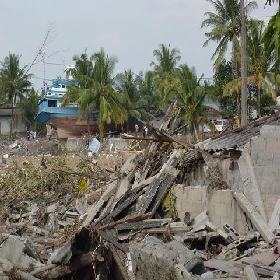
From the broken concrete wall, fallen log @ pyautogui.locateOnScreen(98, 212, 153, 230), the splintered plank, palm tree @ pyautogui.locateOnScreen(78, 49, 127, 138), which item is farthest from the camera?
palm tree @ pyautogui.locateOnScreen(78, 49, 127, 138)

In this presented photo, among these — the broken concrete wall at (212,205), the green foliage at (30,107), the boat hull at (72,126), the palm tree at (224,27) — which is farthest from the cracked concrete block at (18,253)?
the green foliage at (30,107)

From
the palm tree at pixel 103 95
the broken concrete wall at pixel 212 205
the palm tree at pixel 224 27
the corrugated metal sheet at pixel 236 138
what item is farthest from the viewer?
the palm tree at pixel 103 95

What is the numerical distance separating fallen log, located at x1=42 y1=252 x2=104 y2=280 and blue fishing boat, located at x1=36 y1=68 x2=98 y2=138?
1303 inches

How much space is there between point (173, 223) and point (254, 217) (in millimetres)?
1483

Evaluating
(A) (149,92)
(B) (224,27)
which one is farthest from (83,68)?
(B) (224,27)

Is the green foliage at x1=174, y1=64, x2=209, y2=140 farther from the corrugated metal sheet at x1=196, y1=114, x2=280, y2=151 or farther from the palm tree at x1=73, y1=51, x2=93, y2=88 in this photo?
the corrugated metal sheet at x1=196, y1=114, x2=280, y2=151

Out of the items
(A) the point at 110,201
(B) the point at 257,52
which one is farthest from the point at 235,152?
(B) the point at 257,52

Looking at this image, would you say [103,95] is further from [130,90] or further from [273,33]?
[273,33]

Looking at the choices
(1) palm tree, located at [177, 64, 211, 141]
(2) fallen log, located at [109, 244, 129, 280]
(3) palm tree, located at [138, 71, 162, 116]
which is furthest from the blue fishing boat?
(2) fallen log, located at [109, 244, 129, 280]

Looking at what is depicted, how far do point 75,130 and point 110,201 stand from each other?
32.5 meters

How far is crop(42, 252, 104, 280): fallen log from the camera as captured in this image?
7602 mm

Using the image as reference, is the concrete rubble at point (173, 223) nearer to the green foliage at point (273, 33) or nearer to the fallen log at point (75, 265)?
the fallen log at point (75, 265)

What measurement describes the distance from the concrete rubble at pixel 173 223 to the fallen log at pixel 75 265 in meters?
0.01

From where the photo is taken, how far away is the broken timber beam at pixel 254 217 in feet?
28.1
